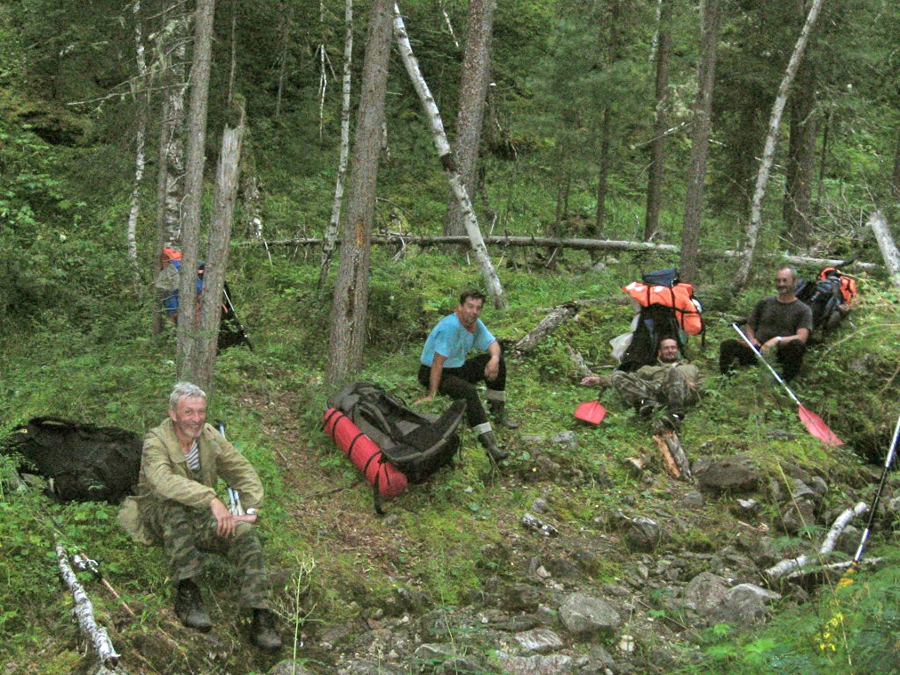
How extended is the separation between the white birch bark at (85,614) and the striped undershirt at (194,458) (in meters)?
0.92

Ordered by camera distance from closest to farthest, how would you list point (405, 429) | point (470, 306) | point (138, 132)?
1. point (405, 429)
2. point (470, 306)
3. point (138, 132)

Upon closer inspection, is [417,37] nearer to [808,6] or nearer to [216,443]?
[808,6]

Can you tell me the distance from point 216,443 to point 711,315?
27.5 feet

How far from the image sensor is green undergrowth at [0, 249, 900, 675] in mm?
5160

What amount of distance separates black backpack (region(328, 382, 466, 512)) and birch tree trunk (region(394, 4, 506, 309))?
4166 millimetres

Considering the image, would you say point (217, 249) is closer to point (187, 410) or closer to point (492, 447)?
point (187, 410)

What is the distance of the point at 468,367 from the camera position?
868 centimetres

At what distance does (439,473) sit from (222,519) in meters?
2.61

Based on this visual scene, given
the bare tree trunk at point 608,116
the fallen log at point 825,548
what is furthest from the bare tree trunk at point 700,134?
the fallen log at point 825,548

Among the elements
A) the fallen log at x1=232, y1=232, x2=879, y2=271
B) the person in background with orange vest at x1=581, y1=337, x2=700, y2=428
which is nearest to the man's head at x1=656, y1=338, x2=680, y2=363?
the person in background with orange vest at x1=581, y1=337, x2=700, y2=428

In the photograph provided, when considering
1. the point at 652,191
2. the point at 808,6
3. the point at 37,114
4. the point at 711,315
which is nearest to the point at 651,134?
the point at 652,191

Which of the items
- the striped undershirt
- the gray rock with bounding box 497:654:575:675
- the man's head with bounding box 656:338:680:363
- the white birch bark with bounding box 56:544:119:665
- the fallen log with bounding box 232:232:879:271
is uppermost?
the fallen log with bounding box 232:232:879:271

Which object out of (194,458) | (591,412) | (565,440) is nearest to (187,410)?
(194,458)

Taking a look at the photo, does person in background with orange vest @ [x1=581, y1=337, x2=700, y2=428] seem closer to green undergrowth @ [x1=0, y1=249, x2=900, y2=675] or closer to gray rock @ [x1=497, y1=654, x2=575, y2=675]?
green undergrowth @ [x1=0, y1=249, x2=900, y2=675]
